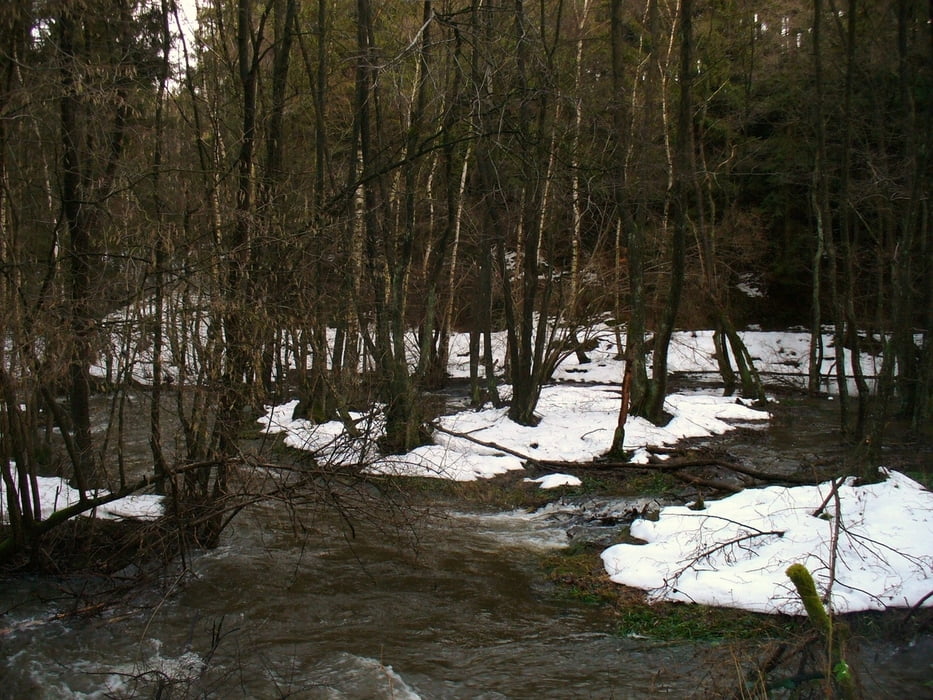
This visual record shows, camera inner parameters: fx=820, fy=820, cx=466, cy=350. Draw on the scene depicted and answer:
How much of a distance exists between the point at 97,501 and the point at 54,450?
5.20 meters

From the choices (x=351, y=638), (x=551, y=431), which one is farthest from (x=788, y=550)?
(x=551, y=431)

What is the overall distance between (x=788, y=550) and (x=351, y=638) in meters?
3.87

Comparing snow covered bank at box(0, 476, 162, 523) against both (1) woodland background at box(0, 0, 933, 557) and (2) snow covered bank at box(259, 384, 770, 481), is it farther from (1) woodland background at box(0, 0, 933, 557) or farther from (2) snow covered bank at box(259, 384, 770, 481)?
(2) snow covered bank at box(259, 384, 770, 481)

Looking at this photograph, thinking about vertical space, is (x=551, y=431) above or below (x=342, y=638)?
above

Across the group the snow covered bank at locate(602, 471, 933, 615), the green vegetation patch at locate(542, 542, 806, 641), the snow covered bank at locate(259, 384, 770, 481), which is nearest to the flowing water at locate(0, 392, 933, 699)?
the green vegetation patch at locate(542, 542, 806, 641)

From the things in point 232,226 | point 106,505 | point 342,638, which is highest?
point 232,226

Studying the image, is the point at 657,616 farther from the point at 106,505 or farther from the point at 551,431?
the point at 551,431

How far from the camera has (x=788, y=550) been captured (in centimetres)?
725

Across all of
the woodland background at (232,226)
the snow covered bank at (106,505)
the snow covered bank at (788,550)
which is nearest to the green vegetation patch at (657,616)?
the snow covered bank at (788,550)

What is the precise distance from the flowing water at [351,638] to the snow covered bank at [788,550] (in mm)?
619

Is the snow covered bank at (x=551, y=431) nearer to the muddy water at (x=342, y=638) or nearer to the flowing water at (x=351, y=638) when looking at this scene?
the flowing water at (x=351, y=638)

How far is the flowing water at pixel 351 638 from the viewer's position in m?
5.73

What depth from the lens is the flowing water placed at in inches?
225

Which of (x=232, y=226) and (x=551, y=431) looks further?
(x=551, y=431)
